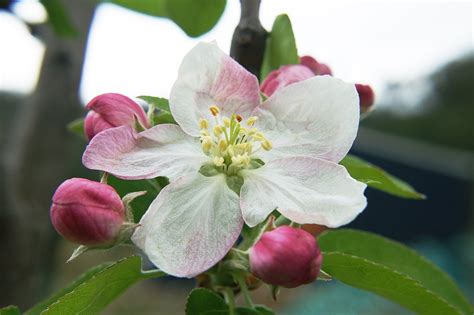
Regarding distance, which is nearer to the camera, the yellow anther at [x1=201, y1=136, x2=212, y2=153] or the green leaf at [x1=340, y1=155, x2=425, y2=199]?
the yellow anther at [x1=201, y1=136, x2=212, y2=153]

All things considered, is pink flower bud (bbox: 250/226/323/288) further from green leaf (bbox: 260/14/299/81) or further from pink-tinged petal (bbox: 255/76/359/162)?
green leaf (bbox: 260/14/299/81)

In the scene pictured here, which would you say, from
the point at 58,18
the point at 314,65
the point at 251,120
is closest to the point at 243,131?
the point at 251,120

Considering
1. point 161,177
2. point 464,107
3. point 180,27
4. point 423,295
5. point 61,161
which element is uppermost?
point 180,27

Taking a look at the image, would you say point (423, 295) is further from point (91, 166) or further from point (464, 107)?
point (464, 107)

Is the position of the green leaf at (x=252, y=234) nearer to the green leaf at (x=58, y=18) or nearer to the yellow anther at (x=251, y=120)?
the yellow anther at (x=251, y=120)

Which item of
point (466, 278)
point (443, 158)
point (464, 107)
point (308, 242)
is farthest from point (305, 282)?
point (464, 107)

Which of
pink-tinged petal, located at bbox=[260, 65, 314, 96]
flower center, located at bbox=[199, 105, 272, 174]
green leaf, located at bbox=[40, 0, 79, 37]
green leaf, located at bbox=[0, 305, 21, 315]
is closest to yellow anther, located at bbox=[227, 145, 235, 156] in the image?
flower center, located at bbox=[199, 105, 272, 174]
